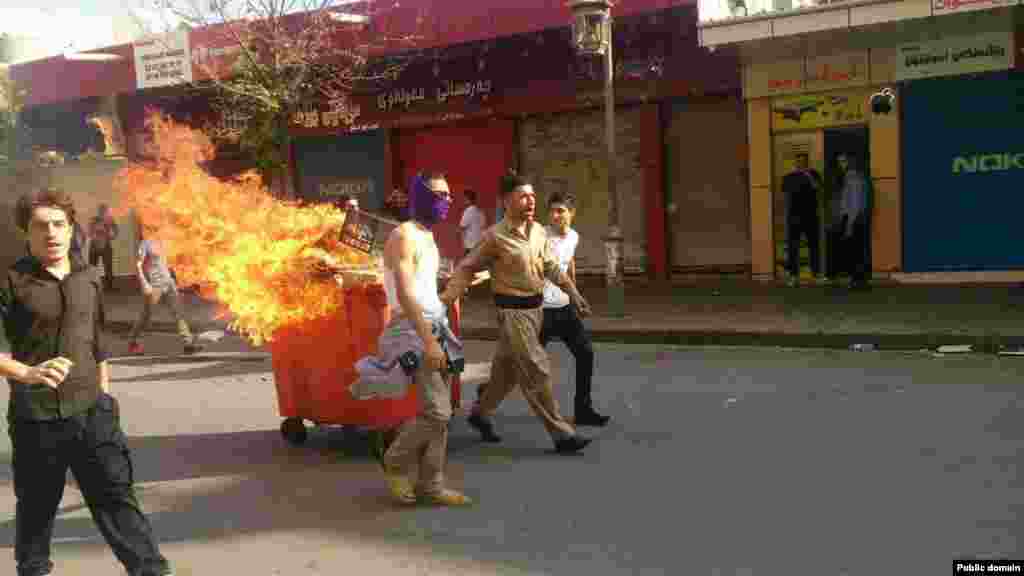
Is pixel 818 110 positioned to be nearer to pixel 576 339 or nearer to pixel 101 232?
pixel 576 339

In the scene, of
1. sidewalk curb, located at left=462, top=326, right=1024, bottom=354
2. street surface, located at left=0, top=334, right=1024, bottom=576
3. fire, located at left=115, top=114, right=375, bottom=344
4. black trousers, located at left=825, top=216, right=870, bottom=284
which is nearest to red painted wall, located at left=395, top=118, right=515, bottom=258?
black trousers, located at left=825, top=216, right=870, bottom=284

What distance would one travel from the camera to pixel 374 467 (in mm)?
6453

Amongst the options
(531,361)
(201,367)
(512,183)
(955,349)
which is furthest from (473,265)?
(201,367)

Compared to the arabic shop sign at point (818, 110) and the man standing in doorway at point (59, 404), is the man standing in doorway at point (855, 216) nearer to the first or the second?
the arabic shop sign at point (818, 110)

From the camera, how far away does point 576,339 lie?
720cm

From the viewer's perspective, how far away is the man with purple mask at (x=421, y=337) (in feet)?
17.4

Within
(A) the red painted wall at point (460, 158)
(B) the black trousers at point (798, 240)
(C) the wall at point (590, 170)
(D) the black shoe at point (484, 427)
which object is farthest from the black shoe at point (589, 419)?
(A) the red painted wall at point (460, 158)

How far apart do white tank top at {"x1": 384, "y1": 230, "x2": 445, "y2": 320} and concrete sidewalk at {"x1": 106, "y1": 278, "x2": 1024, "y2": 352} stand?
6.13 m

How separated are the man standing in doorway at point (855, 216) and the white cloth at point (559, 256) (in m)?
7.86

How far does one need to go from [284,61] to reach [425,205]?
10.8 m

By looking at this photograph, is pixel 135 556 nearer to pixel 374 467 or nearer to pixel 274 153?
pixel 374 467

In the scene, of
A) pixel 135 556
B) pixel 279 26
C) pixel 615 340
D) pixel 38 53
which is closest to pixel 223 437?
pixel 135 556

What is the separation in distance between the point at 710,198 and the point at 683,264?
1.17 meters

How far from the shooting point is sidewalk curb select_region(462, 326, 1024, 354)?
983 centimetres
